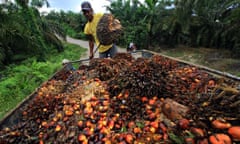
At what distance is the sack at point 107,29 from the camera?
3439mm

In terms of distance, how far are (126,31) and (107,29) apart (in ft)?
35.3

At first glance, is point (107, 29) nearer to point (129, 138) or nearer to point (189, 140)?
point (129, 138)

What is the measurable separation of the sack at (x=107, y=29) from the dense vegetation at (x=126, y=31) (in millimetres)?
2751

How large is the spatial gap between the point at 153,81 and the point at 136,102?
269mm

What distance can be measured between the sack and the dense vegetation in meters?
2.75

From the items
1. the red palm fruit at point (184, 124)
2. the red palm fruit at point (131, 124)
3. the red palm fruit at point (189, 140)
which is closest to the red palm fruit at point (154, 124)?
the red palm fruit at point (131, 124)

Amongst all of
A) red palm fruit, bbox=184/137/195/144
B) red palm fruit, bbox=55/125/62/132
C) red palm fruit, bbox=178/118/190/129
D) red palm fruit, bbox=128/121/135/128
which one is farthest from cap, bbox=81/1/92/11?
red palm fruit, bbox=184/137/195/144

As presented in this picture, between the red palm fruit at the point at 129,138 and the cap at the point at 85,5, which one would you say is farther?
the cap at the point at 85,5

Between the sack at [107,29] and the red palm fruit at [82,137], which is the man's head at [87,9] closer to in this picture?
the sack at [107,29]

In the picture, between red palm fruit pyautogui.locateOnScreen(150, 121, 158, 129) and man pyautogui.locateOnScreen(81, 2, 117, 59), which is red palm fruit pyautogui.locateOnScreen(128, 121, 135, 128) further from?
man pyautogui.locateOnScreen(81, 2, 117, 59)

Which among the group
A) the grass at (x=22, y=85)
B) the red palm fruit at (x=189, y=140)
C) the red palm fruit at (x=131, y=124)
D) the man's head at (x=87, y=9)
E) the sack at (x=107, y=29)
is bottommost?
the grass at (x=22, y=85)

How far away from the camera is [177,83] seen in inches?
85.7

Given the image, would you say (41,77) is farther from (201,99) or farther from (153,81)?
(201,99)

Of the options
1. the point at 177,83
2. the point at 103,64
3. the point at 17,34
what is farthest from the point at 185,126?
the point at 17,34
